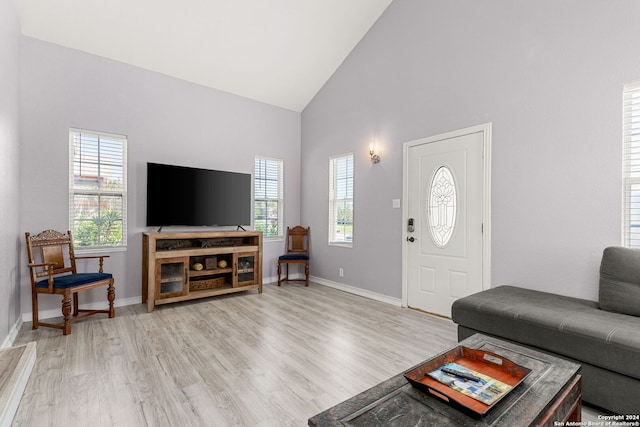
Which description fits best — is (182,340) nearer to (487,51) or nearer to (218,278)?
(218,278)

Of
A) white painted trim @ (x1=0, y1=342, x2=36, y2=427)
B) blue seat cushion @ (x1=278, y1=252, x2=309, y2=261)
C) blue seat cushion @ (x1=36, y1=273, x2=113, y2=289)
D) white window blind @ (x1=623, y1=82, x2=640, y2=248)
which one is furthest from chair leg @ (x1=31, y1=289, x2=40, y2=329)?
white window blind @ (x1=623, y1=82, x2=640, y2=248)

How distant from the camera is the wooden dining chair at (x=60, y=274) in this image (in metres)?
3.03

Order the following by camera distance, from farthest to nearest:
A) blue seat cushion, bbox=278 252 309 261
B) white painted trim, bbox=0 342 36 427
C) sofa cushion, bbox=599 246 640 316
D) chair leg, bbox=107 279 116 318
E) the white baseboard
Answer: blue seat cushion, bbox=278 252 309 261
chair leg, bbox=107 279 116 318
the white baseboard
sofa cushion, bbox=599 246 640 316
white painted trim, bbox=0 342 36 427

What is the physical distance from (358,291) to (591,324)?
115 inches

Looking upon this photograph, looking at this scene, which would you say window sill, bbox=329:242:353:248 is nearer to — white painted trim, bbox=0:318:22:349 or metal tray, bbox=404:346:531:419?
metal tray, bbox=404:346:531:419

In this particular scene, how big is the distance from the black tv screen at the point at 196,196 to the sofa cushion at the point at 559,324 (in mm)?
3371

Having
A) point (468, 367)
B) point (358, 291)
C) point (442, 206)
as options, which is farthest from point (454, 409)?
point (358, 291)

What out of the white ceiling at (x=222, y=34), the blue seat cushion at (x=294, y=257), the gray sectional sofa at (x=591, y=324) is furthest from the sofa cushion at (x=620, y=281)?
the white ceiling at (x=222, y=34)

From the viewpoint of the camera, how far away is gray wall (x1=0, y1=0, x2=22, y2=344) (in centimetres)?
256

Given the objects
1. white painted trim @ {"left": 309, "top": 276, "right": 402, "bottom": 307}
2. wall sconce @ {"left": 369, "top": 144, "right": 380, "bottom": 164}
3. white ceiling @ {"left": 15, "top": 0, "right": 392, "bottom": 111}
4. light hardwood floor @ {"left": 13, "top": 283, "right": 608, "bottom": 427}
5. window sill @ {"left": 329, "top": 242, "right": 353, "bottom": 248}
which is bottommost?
light hardwood floor @ {"left": 13, "top": 283, "right": 608, "bottom": 427}

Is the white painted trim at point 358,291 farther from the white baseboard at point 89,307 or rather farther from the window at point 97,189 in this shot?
the window at point 97,189

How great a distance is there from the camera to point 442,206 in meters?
3.62

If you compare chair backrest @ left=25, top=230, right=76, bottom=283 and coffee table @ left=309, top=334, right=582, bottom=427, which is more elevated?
chair backrest @ left=25, top=230, right=76, bottom=283

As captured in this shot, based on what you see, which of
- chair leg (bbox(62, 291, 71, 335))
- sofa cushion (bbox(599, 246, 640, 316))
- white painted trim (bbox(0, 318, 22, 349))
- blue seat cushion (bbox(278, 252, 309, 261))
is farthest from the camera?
blue seat cushion (bbox(278, 252, 309, 261))
